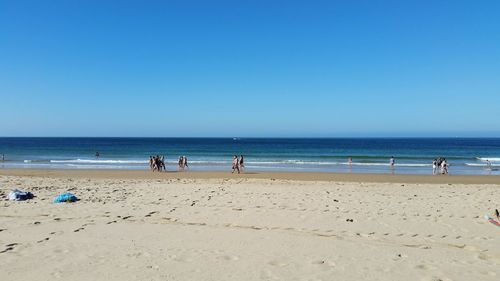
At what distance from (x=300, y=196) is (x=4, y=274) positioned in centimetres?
945

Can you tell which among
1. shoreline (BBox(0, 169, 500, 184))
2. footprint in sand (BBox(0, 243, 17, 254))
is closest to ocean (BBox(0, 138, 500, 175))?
shoreline (BBox(0, 169, 500, 184))

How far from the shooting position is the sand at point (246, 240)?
17.6ft

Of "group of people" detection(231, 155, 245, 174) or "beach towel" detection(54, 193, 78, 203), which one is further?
"group of people" detection(231, 155, 245, 174)

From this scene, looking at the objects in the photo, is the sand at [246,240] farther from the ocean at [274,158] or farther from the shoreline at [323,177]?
the ocean at [274,158]

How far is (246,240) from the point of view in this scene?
7109 millimetres

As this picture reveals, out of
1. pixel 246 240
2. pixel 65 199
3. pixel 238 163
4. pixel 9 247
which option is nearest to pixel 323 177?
pixel 238 163

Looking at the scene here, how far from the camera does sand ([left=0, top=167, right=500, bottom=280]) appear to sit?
17.6 feet

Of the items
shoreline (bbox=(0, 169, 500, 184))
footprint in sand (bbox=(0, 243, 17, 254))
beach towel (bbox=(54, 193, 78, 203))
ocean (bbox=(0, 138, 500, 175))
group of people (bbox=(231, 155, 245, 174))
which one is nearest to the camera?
footprint in sand (bbox=(0, 243, 17, 254))

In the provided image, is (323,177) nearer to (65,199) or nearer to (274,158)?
(65,199)

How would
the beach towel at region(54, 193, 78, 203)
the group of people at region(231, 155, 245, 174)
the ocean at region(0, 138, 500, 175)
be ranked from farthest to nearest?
the ocean at region(0, 138, 500, 175)
the group of people at region(231, 155, 245, 174)
the beach towel at region(54, 193, 78, 203)

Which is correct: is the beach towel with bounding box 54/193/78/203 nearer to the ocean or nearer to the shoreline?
the shoreline

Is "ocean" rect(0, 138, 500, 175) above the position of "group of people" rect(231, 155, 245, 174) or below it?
below

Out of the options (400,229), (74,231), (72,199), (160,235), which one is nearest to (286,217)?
(400,229)

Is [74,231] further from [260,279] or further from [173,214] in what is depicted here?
[260,279]
